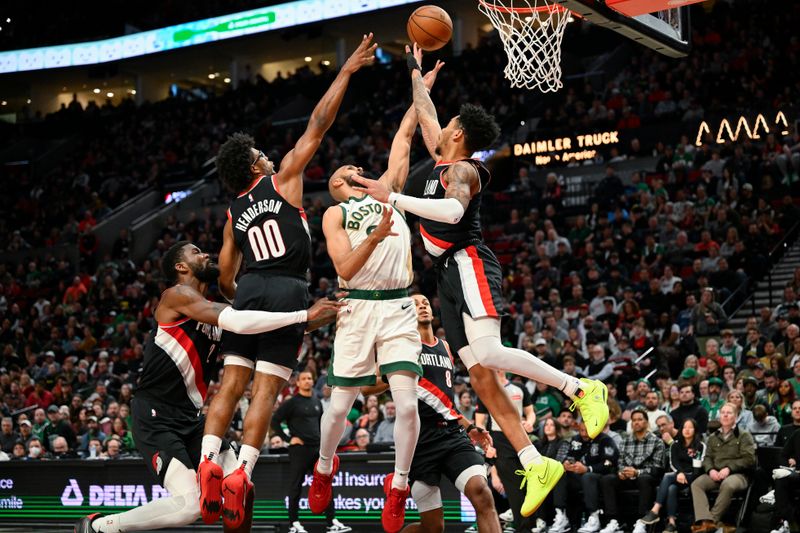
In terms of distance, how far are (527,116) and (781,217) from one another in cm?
875

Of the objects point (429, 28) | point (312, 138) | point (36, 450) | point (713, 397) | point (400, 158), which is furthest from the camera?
point (36, 450)

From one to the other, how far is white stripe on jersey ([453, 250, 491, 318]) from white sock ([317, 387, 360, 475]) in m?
0.98

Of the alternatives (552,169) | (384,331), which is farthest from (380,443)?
(552,169)

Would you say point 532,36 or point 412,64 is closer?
point 412,64

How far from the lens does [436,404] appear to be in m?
7.55

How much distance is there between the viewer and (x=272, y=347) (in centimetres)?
681

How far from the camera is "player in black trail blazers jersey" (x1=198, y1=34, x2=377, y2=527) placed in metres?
6.69

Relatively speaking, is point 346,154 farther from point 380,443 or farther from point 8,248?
point 380,443

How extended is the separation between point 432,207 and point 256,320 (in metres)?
1.44

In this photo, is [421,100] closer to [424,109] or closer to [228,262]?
[424,109]

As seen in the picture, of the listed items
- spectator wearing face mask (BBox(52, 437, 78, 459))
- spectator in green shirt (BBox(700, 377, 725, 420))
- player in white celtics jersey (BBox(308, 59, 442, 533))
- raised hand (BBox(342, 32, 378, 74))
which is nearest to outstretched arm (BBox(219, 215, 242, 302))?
player in white celtics jersey (BBox(308, 59, 442, 533))

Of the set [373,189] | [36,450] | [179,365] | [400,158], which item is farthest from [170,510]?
[36,450]

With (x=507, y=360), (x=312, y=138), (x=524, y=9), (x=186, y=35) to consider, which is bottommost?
(x=507, y=360)

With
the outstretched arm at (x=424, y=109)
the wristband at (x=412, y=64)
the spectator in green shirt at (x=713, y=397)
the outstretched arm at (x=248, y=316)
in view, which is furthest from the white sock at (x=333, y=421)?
the spectator in green shirt at (x=713, y=397)
